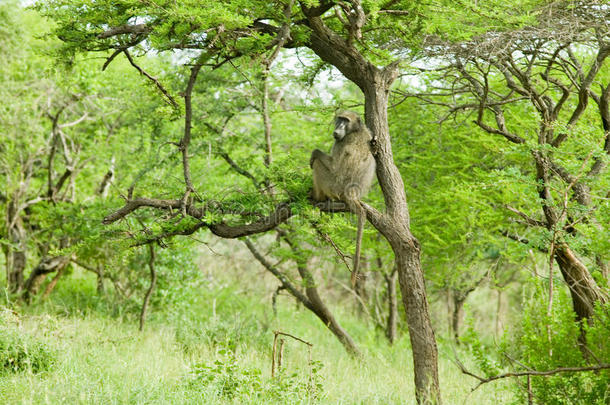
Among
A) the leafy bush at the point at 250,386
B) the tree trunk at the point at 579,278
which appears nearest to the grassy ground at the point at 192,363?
the leafy bush at the point at 250,386

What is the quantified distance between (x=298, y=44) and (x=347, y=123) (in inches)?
35.0

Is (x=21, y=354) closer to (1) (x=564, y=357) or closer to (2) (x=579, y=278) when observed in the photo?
(1) (x=564, y=357)

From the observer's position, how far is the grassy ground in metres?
5.15

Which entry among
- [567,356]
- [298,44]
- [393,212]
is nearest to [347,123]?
[298,44]

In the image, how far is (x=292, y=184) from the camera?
5.86 m

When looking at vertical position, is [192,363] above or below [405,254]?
below

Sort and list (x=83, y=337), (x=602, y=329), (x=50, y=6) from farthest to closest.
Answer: (x=83, y=337)
(x=50, y=6)
(x=602, y=329)

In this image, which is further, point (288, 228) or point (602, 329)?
point (288, 228)

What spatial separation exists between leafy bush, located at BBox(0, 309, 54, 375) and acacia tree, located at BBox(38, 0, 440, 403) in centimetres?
181

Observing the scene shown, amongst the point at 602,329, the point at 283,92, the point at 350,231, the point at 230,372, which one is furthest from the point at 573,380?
the point at 283,92

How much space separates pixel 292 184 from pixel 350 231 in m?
4.10

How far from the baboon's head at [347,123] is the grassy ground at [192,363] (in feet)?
7.39

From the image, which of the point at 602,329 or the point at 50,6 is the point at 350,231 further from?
the point at 50,6

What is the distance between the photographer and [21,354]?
19.7 ft
